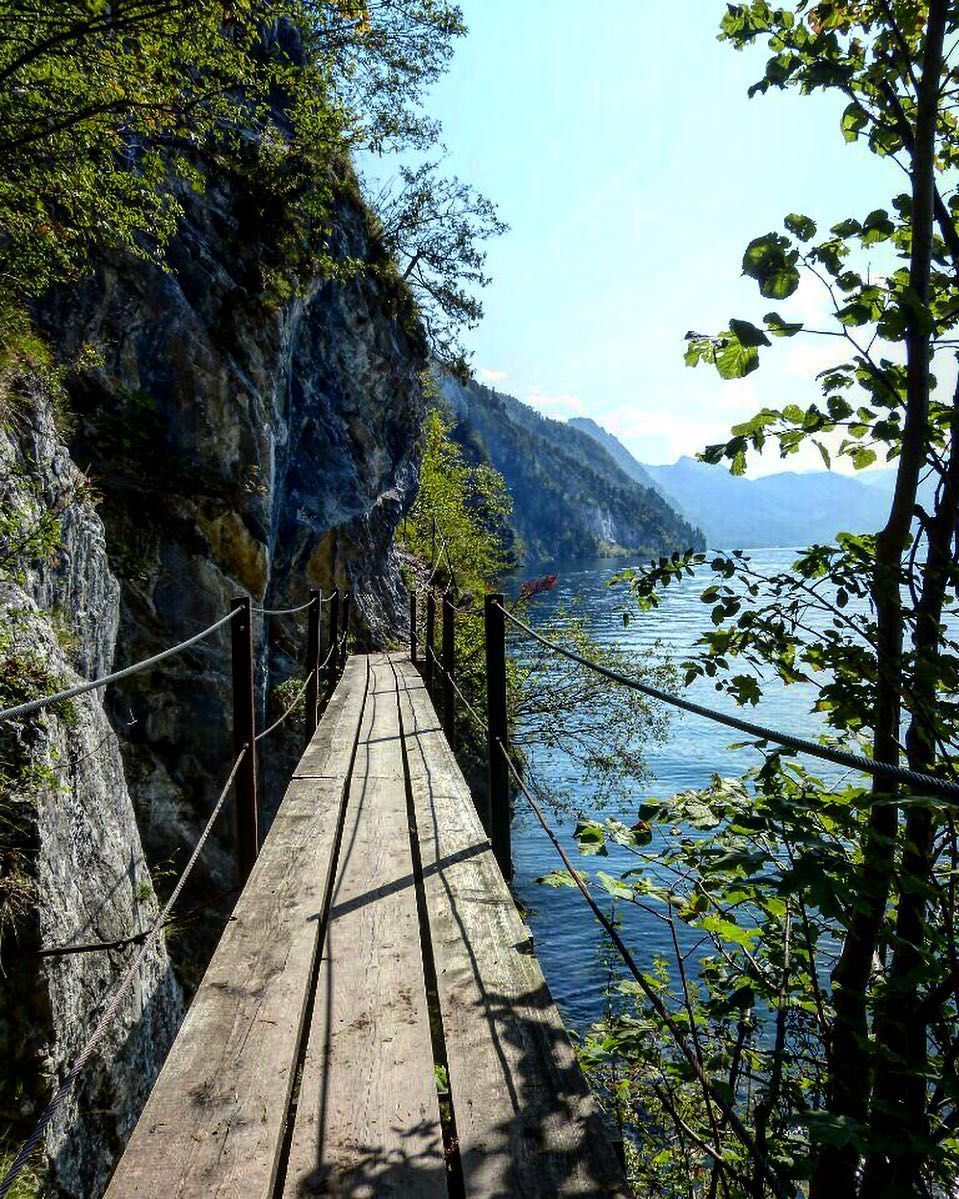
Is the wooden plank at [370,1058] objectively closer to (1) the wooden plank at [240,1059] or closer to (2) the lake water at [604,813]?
(1) the wooden plank at [240,1059]

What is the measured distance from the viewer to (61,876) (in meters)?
4.18

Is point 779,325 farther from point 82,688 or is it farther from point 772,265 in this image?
point 82,688

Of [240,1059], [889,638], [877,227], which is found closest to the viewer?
[240,1059]

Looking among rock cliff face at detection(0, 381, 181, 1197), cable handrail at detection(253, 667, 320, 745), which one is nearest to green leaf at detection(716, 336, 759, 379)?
cable handrail at detection(253, 667, 320, 745)

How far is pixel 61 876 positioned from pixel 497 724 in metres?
2.66

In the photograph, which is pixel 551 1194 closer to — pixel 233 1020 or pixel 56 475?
pixel 233 1020

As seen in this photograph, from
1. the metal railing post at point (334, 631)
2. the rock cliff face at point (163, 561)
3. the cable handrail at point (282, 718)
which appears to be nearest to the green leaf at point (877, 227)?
the cable handrail at point (282, 718)

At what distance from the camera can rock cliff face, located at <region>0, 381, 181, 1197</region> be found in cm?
359

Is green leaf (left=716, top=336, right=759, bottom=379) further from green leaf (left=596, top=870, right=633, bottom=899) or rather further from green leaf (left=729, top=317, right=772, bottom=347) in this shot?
green leaf (left=596, top=870, right=633, bottom=899)

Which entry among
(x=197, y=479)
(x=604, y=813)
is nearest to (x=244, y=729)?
(x=197, y=479)

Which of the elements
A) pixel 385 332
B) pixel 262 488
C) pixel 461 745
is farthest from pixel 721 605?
pixel 385 332

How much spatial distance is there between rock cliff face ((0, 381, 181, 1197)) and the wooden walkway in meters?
1.28

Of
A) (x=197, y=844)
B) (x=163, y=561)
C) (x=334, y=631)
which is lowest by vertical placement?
(x=197, y=844)

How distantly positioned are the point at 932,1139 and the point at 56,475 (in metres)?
7.19
